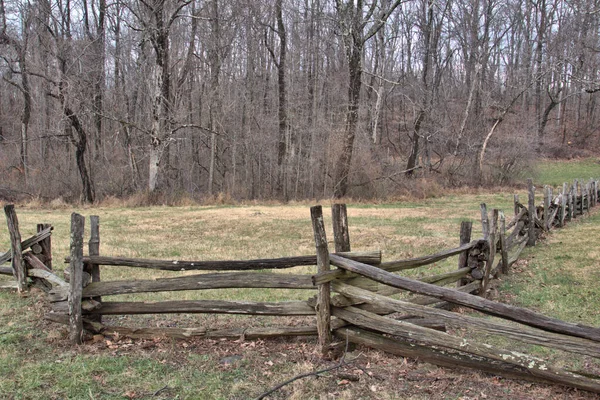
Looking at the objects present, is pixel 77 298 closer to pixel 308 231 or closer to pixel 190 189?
pixel 308 231

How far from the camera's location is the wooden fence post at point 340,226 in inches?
191

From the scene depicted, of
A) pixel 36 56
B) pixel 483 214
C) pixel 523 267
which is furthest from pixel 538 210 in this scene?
pixel 36 56

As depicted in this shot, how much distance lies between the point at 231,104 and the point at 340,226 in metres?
22.4

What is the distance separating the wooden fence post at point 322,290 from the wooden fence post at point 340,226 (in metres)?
Answer: 0.16

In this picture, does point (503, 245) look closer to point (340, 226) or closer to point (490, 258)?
point (490, 258)

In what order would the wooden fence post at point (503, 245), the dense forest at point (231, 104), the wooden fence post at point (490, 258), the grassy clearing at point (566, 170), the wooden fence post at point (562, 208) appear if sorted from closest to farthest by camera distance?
the wooden fence post at point (490, 258)
the wooden fence post at point (503, 245)
the wooden fence post at point (562, 208)
the dense forest at point (231, 104)
the grassy clearing at point (566, 170)

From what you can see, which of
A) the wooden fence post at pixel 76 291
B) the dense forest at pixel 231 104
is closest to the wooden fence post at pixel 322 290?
the wooden fence post at pixel 76 291

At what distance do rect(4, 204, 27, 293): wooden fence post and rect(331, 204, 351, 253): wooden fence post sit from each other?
16.2 ft

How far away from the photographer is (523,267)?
9703 mm

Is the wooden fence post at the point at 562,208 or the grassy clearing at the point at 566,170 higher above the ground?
the grassy clearing at the point at 566,170

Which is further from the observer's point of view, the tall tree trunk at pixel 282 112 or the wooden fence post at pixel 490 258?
the tall tree trunk at pixel 282 112

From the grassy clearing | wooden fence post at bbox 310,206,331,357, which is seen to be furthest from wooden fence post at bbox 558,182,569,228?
the grassy clearing

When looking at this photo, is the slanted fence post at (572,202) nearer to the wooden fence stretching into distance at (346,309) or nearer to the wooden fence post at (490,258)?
the wooden fence post at (490,258)

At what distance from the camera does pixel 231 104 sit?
2622 cm
